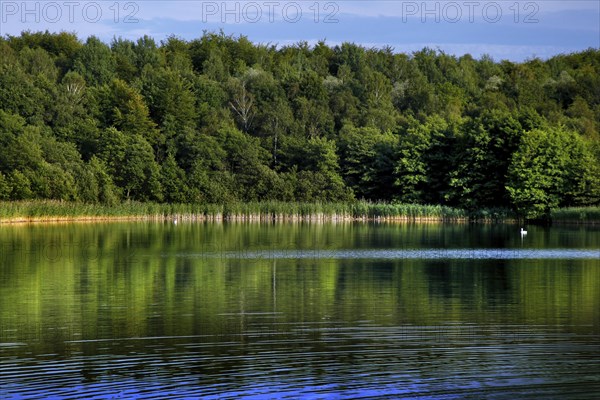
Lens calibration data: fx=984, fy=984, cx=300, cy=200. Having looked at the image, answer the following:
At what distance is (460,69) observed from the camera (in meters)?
99.2

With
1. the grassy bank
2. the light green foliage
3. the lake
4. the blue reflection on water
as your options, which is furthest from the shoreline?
the lake

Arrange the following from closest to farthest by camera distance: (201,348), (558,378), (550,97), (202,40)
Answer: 1. (558,378)
2. (201,348)
3. (550,97)
4. (202,40)

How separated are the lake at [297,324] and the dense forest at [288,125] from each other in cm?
3001

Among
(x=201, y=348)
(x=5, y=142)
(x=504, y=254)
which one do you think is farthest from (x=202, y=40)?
(x=201, y=348)

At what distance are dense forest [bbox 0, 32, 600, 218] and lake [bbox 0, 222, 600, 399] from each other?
30012 millimetres

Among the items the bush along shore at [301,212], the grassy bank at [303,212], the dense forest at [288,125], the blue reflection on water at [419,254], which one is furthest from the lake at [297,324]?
the dense forest at [288,125]

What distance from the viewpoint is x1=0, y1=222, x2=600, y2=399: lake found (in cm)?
1071

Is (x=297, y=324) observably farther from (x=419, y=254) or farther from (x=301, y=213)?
(x=301, y=213)

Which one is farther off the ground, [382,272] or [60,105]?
[60,105]

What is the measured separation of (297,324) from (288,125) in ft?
209

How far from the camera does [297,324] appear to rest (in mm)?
14789

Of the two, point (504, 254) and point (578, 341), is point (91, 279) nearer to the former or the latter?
point (578, 341)

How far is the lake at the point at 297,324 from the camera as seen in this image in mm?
10711

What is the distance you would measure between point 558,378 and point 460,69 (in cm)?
9065
